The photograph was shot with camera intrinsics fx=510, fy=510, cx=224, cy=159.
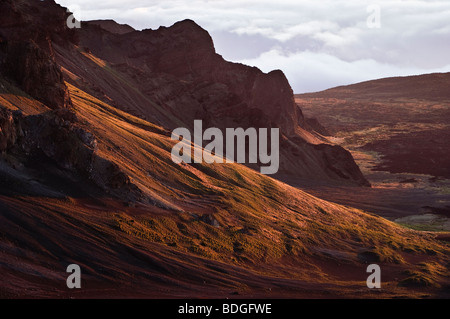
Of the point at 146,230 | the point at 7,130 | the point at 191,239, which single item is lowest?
the point at 191,239

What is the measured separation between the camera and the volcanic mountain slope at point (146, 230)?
29.9 metres

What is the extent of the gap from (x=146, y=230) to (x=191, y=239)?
3920 mm

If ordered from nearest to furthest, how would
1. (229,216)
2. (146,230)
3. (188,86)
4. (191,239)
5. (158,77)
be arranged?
(146,230) → (191,239) → (229,216) → (158,77) → (188,86)

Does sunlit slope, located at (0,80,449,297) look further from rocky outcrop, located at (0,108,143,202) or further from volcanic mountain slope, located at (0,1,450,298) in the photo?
rocky outcrop, located at (0,108,143,202)

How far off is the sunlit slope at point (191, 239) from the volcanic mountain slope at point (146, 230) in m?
0.11

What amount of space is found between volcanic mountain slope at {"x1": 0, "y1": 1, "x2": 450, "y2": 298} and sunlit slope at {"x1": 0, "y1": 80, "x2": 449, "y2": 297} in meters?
0.11

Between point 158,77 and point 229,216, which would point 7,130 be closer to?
point 229,216

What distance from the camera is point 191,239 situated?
1501 inches

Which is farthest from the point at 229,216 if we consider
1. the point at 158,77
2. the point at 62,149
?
the point at 158,77

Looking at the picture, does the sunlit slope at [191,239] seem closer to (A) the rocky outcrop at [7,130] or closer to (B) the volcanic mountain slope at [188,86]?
→ (A) the rocky outcrop at [7,130]

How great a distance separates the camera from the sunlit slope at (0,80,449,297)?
1171 inches

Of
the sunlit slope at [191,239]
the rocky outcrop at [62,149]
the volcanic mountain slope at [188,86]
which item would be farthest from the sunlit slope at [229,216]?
the volcanic mountain slope at [188,86]

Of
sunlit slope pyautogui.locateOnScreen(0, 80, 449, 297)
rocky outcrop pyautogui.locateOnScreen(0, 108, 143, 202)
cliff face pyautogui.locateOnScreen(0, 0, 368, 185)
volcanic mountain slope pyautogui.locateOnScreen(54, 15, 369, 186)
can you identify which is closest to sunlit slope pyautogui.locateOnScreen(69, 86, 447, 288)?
sunlit slope pyautogui.locateOnScreen(0, 80, 449, 297)
